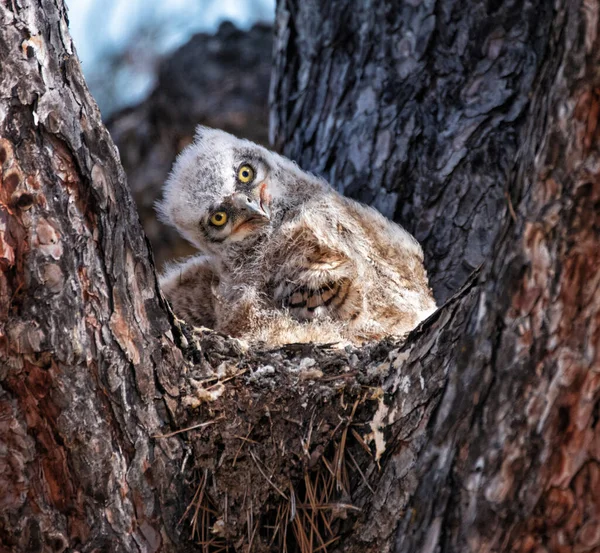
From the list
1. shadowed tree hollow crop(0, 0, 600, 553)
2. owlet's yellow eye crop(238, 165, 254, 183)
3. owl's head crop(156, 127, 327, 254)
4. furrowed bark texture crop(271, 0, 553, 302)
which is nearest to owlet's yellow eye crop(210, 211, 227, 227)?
owl's head crop(156, 127, 327, 254)

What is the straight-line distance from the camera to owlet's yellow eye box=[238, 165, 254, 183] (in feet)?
11.4

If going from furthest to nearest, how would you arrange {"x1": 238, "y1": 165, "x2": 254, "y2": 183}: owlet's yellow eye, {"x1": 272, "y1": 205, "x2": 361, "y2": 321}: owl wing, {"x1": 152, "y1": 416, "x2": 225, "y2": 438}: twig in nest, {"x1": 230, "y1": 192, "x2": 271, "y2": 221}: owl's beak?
{"x1": 238, "y1": 165, "x2": 254, "y2": 183}: owlet's yellow eye
{"x1": 230, "y1": 192, "x2": 271, "y2": 221}: owl's beak
{"x1": 272, "y1": 205, "x2": 361, "y2": 321}: owl wing
{"x1": 152, "y1": 416, "x2": 225, "y2": 438}: twig in nest

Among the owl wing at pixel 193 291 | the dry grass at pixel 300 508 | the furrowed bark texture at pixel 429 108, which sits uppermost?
the furrowed bark texture at pixel 429 108

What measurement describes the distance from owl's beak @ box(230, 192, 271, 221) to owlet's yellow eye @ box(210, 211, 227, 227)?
0.22 feet

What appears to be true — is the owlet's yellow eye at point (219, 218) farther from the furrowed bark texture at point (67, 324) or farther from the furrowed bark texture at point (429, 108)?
the furrowed bark texture at point (67, 324)

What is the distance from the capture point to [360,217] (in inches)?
128

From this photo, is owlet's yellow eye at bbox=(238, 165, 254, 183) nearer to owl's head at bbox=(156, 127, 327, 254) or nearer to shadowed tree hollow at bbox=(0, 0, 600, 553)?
owl's head at bbox=(156, 127, 327, 254)

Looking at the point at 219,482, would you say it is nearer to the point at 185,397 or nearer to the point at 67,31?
the point at 185,397

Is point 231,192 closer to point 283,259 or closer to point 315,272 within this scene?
point 283,259

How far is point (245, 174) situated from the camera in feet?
11.4

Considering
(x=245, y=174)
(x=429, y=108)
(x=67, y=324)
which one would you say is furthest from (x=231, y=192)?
(x=67, y=324)

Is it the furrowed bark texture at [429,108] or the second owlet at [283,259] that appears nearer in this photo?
the second owlet at [283,259]

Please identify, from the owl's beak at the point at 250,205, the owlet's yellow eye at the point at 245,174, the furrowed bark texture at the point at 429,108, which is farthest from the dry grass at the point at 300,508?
the owlet's yellow eye at the point at 245,174

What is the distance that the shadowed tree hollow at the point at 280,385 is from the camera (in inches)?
60.2
